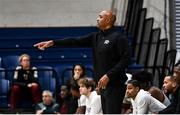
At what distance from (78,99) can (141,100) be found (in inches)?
118

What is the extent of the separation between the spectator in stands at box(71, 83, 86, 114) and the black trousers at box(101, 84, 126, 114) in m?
2.02

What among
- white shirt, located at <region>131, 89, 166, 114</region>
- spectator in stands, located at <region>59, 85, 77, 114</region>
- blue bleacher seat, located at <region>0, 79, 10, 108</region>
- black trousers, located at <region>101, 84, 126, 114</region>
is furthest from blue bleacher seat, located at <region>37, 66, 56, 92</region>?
black trousers, located at <region>101, 84, 126, 114</region>

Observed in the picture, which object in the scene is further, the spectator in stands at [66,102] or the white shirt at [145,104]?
the spectator in stands at [66,102]

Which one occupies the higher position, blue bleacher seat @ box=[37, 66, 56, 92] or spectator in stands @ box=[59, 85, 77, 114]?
blue bleacher seat @ box=[37, 66, 56, 92]

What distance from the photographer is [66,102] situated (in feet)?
46.6

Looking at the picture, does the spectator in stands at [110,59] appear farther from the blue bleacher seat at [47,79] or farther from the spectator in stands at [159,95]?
the blue bleacher seat at [47,79]

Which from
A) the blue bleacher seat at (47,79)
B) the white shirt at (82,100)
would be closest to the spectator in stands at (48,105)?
the blue bleacher seat at (47,79)

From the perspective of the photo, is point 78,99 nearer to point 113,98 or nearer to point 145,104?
point 145,104

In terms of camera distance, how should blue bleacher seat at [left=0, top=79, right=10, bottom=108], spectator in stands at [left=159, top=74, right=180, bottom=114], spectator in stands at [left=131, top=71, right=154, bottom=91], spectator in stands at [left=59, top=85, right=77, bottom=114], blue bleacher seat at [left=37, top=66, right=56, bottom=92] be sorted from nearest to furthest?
1. spectator in stands at [left=159, top=74, right=180, bottom=114]
2. spectator in stands at [left=131, top=71, right=154, bottom=91]
3. spectator in stands at [left=59, top=85, right=77, bottom=114]
4. blue bleacher seat at [left=0, top=79, right=10, bottom=108]
5. blue bleacher seat at [left=37, top=66, right=56, bottom=92]

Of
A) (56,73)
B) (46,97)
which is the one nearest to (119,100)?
(46,97)

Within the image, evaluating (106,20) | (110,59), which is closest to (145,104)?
(110,59)

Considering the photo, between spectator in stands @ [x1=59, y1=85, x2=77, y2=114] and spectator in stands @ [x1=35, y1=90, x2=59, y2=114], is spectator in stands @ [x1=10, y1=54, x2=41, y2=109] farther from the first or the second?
spectator in stands @ [x1=35, y1=90, x2=59, y2=114]

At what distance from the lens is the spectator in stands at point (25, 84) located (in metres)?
15.1

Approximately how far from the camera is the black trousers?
1044 centimetres
